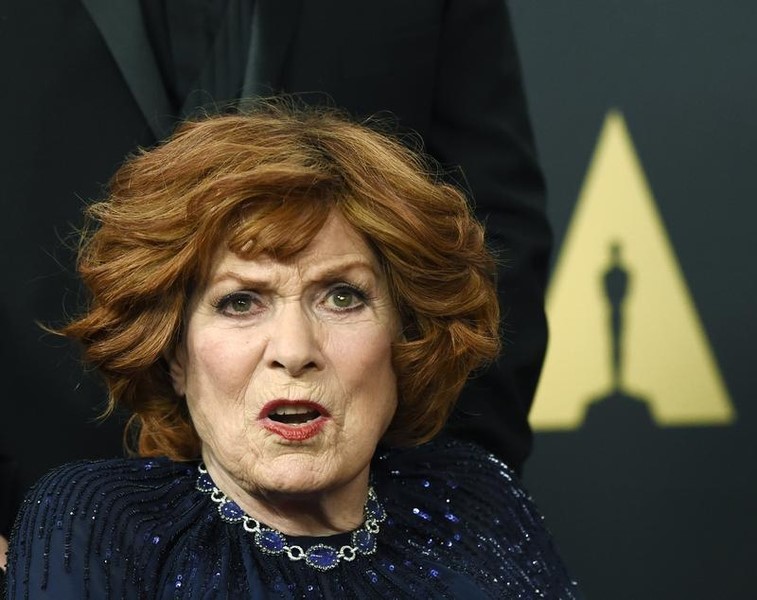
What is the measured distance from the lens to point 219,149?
2.25 meters

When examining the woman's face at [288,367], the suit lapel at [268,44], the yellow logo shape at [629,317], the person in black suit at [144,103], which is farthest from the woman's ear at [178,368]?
the yellow logo shape at [629,317]

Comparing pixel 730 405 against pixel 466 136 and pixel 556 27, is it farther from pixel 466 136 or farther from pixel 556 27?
pixel 466 136

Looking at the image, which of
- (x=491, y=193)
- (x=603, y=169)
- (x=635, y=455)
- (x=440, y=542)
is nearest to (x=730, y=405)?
(x=635, y=455)

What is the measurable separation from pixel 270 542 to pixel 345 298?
344 millimetres

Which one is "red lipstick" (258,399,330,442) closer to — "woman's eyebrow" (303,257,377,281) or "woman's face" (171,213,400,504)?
"woman's face" (171,213,400,504)

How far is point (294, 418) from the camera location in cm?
224

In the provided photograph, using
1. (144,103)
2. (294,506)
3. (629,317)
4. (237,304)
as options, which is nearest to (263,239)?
(237,304)

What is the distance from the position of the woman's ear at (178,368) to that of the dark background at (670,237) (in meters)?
1.75

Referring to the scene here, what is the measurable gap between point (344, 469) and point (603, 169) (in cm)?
187

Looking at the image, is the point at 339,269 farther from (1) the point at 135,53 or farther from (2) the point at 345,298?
(1) the point at 135,53

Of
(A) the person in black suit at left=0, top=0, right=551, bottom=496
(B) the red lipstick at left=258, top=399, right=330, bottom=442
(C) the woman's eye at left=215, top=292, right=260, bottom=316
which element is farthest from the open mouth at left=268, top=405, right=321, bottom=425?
(A) the person in black suit at left=0, top=0, right=551, bottom=496

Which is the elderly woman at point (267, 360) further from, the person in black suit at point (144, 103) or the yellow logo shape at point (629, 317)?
the yellow logo shape at point (629, 317)

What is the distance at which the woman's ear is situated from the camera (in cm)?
232

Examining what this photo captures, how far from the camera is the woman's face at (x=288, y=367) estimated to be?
2.20 metres
